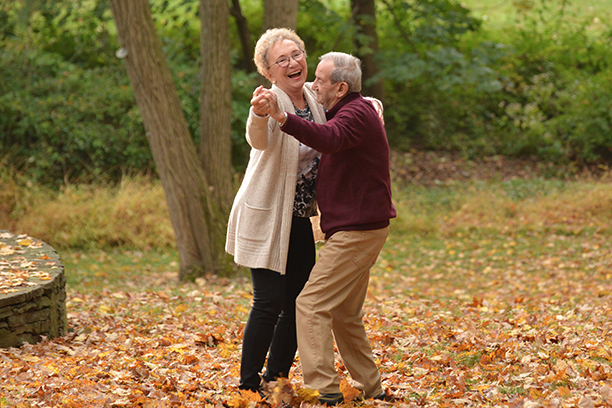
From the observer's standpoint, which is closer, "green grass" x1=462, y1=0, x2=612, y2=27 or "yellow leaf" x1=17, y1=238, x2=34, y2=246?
"yellow leaf" x1=17, y1=238, x2=34, y2=246

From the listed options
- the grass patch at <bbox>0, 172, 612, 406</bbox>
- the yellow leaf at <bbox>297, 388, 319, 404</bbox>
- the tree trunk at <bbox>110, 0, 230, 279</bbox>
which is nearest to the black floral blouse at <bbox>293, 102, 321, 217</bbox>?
the yellow leaf at <bbox>297, 388, 319, 404</bbox>

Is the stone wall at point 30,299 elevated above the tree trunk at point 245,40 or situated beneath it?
situated beneath

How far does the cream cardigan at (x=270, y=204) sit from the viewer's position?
312 cm

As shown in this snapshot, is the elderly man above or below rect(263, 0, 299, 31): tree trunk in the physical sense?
below

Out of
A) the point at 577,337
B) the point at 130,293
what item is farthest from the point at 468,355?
the point at 130,293

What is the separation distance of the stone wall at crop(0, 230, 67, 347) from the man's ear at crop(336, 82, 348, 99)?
9.32ft

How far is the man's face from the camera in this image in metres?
3.11

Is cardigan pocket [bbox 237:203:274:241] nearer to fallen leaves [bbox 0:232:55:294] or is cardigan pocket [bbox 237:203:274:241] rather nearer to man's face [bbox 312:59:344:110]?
man's face [bbox 312:59:344:110]

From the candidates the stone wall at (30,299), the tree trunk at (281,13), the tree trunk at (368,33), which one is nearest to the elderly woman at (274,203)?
the stone wall at (30,299)

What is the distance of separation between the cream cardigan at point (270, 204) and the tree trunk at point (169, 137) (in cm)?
429

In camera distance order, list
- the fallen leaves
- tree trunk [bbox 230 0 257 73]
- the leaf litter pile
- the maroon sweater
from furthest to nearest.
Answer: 1. tree trunk [bbox 230 0 257 73]
2. the fallen leaves
3. the leaf litter pile
4. the maroon sweater

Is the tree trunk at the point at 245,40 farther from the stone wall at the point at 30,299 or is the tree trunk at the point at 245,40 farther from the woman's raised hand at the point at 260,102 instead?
the woman's raised hand at the point at 260,102

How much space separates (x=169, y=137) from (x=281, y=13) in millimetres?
1970

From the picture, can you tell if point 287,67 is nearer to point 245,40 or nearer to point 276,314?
point 276,314
